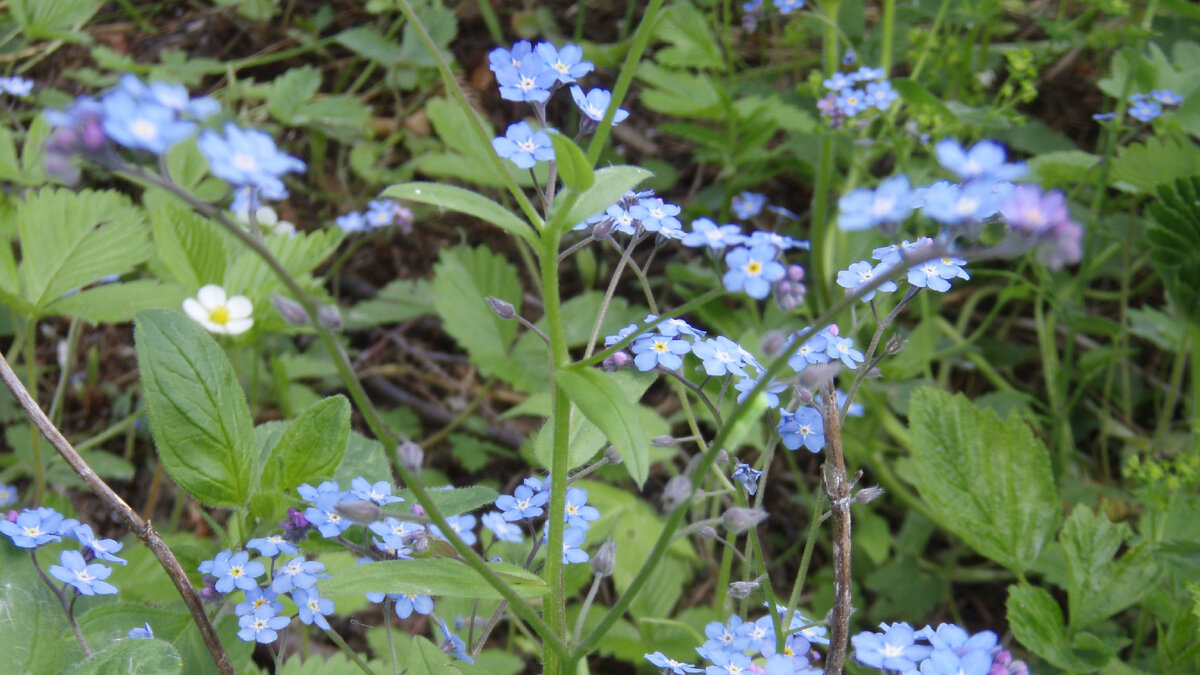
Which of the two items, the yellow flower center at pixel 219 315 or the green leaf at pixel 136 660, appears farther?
the yellow flower center at pixel 219 315

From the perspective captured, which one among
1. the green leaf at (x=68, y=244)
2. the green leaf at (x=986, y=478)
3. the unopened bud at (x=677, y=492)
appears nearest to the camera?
the unopened bud at (x=677, y=492)

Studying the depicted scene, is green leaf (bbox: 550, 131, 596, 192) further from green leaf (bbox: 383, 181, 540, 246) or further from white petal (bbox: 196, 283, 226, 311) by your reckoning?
white petal (bbox: 196, 283, 226, 311)

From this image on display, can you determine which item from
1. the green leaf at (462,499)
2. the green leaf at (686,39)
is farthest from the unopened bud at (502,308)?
the green leaf at (686,39)

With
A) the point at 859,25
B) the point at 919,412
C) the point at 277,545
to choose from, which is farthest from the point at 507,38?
the point at 277,545

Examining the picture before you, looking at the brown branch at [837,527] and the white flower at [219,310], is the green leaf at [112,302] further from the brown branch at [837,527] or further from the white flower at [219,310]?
the brown branch at [837,527]

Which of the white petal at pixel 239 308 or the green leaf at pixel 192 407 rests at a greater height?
the green leaf at pixel 192 407

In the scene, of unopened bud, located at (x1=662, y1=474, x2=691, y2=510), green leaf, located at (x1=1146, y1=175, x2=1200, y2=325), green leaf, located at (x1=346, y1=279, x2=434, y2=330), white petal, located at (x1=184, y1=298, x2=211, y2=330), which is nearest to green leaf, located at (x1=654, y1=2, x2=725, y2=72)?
green leaf, located at (x1=346, y1=279, x2=434, y2=330)

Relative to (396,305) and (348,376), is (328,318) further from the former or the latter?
(396,305)

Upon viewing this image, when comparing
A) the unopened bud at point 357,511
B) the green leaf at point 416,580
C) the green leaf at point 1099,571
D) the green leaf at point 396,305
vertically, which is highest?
the unopened bud at point 357,511
